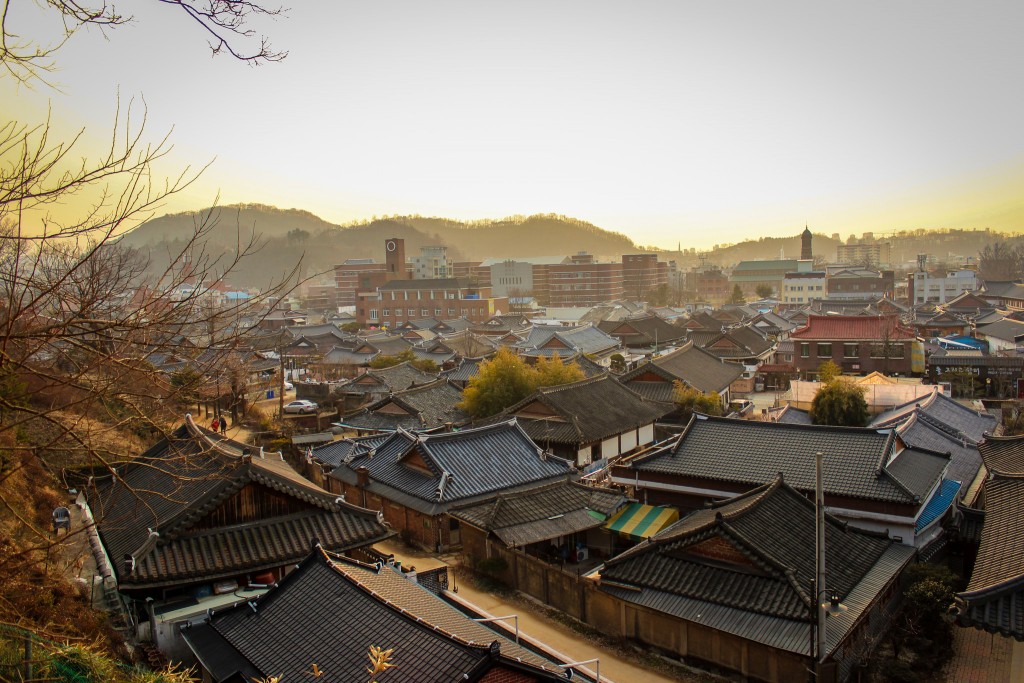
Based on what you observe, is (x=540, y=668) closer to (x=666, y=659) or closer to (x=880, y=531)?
(x=666, y=659)

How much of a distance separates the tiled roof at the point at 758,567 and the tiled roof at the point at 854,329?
3337 cm

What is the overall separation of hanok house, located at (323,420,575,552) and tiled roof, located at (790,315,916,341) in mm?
30566

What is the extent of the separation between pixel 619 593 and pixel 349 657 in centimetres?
657

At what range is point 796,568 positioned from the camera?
12578 millimetres

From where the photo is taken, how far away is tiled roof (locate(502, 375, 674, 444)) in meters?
24.2

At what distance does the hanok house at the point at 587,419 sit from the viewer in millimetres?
23984

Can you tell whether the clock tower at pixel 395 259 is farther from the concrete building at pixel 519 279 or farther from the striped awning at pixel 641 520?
the striped awning at pixel 641 520

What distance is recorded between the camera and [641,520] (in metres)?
17.8

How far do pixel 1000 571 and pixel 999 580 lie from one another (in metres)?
0.44

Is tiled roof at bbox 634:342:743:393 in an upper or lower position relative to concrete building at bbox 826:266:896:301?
lower

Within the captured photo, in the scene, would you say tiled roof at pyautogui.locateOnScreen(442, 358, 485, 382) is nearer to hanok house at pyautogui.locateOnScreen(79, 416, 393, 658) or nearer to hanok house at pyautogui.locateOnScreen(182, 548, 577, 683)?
hanok house at pyautogui.locateOnScreen(79, 416, 393, 658)

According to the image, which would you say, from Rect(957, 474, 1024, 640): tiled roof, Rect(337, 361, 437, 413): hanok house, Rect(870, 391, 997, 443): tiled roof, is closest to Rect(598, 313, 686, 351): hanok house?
Rect(337, 361, 437, 413): hanok house

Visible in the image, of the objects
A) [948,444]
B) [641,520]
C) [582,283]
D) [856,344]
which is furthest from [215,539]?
[582,283]

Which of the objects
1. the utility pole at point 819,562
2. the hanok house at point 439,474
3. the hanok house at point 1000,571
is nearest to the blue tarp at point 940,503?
the hanok house at point 1000,571
